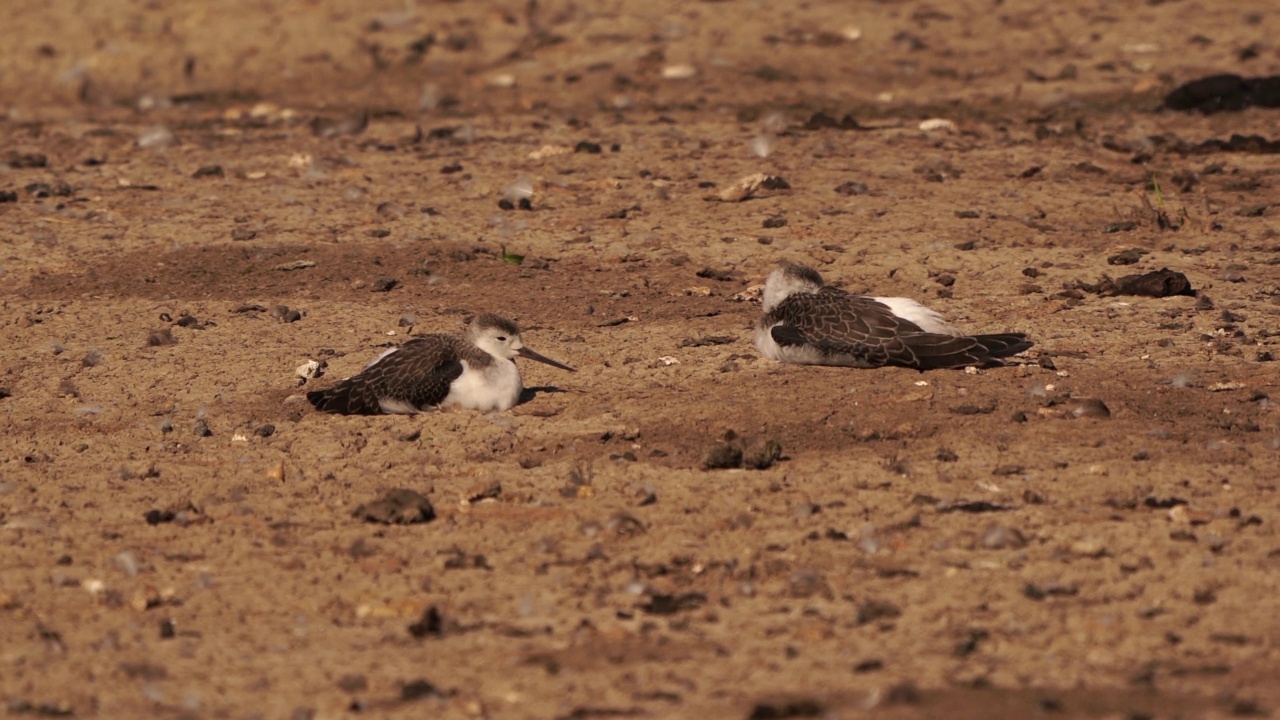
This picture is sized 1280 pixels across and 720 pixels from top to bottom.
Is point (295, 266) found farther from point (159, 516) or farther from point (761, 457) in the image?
point (761, 457)

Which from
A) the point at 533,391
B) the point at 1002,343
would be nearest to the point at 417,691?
the point at 533,391

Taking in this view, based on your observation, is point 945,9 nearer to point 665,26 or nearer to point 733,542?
point 665,26

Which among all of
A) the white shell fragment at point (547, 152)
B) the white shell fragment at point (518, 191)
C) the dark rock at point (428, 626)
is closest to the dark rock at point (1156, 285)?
the white shell fragment at point (518, 191)

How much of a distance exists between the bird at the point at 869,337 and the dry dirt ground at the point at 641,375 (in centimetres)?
10

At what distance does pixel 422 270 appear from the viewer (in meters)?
9.38

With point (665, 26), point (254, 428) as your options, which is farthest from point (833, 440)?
point (665, 26)

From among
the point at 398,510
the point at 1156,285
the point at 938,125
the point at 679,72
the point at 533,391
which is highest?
the point at 679,72

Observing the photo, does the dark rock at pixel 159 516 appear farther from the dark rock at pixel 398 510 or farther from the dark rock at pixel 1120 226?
the dark rock at pixel 1120 226

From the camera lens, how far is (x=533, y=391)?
7.61m

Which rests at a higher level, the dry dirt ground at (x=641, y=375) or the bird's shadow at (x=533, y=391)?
the dry dirt ground at (x=641, y=375)

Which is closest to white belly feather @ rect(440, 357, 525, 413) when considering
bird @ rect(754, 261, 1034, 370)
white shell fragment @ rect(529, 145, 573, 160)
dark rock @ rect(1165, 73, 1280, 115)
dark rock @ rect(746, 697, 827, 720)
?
bird @ rect(754, 261, 1034, 370)

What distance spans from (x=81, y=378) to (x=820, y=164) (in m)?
5.15

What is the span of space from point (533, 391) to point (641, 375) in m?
0.49

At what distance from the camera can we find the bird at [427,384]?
7156mm
